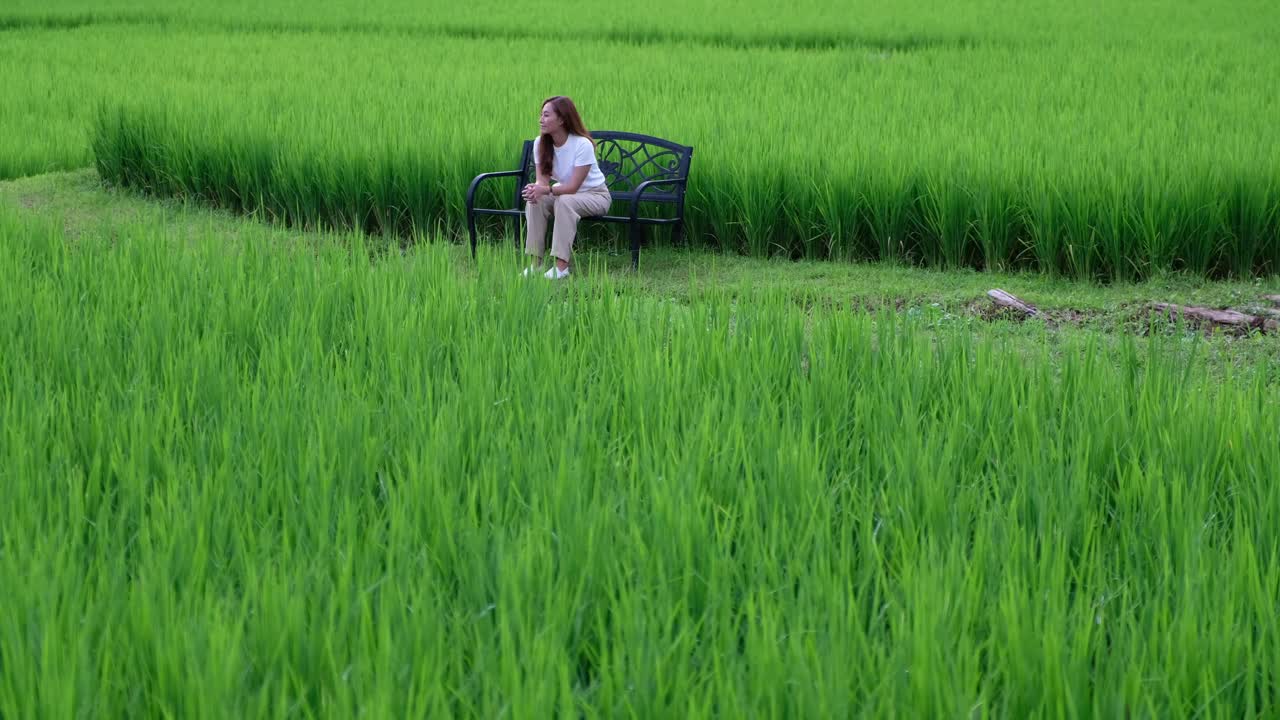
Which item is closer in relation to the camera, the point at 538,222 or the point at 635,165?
the point at 538,222

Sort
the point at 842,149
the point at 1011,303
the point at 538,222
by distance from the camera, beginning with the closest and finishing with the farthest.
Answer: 1. the point at 1011,303
2. the point at 538,222
3. the point at 842,149

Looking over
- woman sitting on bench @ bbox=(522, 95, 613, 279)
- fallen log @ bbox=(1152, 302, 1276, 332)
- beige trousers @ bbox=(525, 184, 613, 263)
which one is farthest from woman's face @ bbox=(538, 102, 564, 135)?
fallen log @ bbox=(1152, 302, 1276, 332)

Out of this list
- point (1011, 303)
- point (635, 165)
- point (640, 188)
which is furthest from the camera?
point (635, 165)

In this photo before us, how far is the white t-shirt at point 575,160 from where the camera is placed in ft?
18.8

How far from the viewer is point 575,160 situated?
5746 millimetres

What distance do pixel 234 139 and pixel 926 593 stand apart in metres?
6.65

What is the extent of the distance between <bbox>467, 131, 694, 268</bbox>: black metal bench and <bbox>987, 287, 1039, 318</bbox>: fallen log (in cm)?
155

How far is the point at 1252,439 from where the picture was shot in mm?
2295

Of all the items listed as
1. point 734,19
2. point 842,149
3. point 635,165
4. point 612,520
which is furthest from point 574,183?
point 734,19

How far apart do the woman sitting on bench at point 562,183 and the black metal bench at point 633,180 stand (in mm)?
104

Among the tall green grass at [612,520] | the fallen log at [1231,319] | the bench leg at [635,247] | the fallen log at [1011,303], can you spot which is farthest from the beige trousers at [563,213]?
the fallen log at [1231,319]

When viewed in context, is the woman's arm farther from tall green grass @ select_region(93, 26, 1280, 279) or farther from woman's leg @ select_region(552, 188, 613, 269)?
tall green grass @ select_region(93, 26, 1280, 279)

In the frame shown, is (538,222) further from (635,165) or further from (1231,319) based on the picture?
(1231,319)

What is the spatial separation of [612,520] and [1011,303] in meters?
3.50
